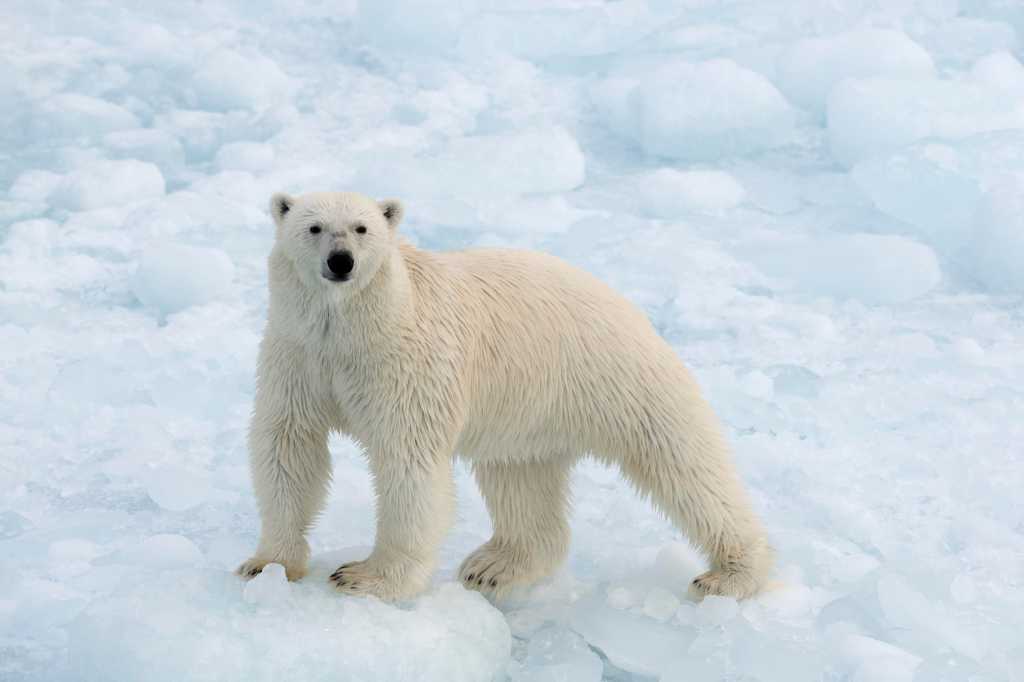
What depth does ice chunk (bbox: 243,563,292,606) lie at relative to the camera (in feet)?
11.2

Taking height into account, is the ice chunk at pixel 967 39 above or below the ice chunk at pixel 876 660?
above

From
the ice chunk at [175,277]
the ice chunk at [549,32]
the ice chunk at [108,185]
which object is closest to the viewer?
the ice chunk at [175,277]

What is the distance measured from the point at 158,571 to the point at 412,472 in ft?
2.79

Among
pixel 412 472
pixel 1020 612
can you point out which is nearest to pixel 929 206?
pixel 1020 612

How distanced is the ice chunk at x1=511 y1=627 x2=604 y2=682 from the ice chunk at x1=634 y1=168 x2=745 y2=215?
4108 millimetres

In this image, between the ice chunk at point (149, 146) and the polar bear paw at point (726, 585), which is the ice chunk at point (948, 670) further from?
the ice chunk at point (149, 146)

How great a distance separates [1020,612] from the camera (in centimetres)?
385

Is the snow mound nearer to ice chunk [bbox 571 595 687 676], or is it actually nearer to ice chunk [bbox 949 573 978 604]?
ice chunk [bbox 571 595 687 676]

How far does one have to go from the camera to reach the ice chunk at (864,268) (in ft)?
21.1

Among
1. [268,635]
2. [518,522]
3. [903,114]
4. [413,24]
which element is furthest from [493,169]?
[268,635]

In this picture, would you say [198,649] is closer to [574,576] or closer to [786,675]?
[574,576]

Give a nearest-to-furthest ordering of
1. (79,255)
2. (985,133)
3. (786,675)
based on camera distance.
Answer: (786,675)
(79,255)
(985,133)

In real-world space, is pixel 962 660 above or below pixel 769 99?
below

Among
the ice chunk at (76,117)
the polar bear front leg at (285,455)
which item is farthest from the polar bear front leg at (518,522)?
the ice chunk at (76,117)
